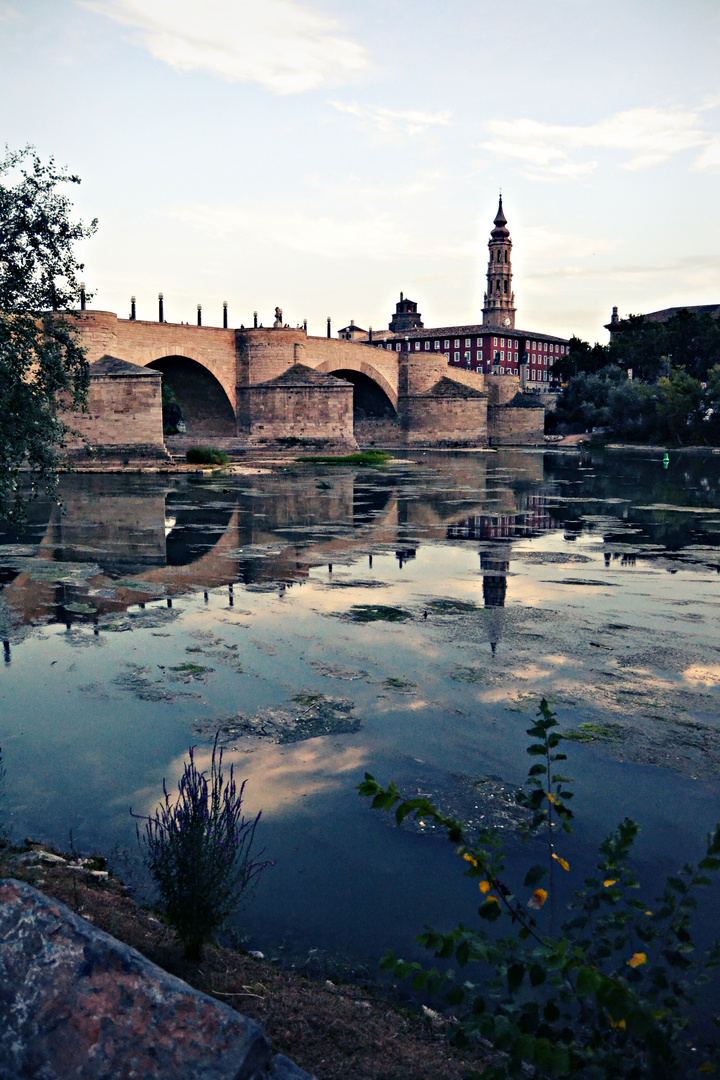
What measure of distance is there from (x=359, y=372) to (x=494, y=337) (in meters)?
58.4

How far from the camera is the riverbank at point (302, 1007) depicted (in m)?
2.83

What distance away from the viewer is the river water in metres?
4.47

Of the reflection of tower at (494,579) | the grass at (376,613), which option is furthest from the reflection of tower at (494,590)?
the grass at (376,613)

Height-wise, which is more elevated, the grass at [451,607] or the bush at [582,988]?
the bush at [582,988]

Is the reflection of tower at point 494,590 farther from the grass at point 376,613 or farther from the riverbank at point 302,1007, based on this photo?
the riverbank at point 302,1007

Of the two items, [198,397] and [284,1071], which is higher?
[198,397]

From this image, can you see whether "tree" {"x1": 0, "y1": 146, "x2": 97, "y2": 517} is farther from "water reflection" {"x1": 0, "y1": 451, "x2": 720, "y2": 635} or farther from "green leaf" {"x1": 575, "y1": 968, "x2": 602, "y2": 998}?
"green leaf" {"x1": 575, "y1": 968, "x2": 602, "y2": 998}

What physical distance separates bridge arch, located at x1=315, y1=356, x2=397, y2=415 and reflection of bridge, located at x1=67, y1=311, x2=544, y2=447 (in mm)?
82

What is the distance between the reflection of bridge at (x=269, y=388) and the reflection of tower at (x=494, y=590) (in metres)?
22.8

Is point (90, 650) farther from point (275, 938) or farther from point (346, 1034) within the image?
point (346, 1034)

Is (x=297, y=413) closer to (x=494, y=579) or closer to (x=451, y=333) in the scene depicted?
(x=494, y=579)

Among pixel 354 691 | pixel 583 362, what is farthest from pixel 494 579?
pixel 583 362

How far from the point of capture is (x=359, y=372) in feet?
208

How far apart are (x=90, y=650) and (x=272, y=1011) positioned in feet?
18.7
